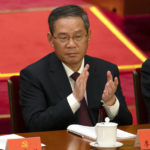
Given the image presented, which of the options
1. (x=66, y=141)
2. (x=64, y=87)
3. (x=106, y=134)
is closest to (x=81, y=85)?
(x=64, y=87)

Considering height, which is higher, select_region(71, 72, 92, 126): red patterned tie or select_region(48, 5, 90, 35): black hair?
select_region(48, 5, 90, 35): black hair

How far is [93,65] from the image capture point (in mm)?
2920

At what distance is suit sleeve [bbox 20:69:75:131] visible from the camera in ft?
8.52

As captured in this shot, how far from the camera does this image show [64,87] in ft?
9.11

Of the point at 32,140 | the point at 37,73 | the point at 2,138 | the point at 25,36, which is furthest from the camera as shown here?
the point at 25,36

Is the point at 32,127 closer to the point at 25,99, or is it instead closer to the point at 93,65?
the point at 25,99

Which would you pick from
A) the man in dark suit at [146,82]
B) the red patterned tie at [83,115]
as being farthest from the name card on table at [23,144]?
the man in dark suit at [146,82]

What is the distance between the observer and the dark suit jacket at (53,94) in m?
2.61

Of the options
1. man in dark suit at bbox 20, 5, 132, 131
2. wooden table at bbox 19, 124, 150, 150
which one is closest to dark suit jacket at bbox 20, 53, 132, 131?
man in dark suit at bbox 20, 5, 132, 131

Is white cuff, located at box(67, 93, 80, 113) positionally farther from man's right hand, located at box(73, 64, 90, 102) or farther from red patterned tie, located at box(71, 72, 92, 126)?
red patterned tie, located at box(71, 72, 92, 126)

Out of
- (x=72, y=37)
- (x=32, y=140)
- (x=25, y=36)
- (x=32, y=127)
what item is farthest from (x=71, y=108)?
(x=25, y=36)

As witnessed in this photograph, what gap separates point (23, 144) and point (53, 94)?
765mm

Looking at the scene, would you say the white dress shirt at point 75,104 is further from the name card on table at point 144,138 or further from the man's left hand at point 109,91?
the name card on table at point 144,138

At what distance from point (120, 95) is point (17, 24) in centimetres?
402
